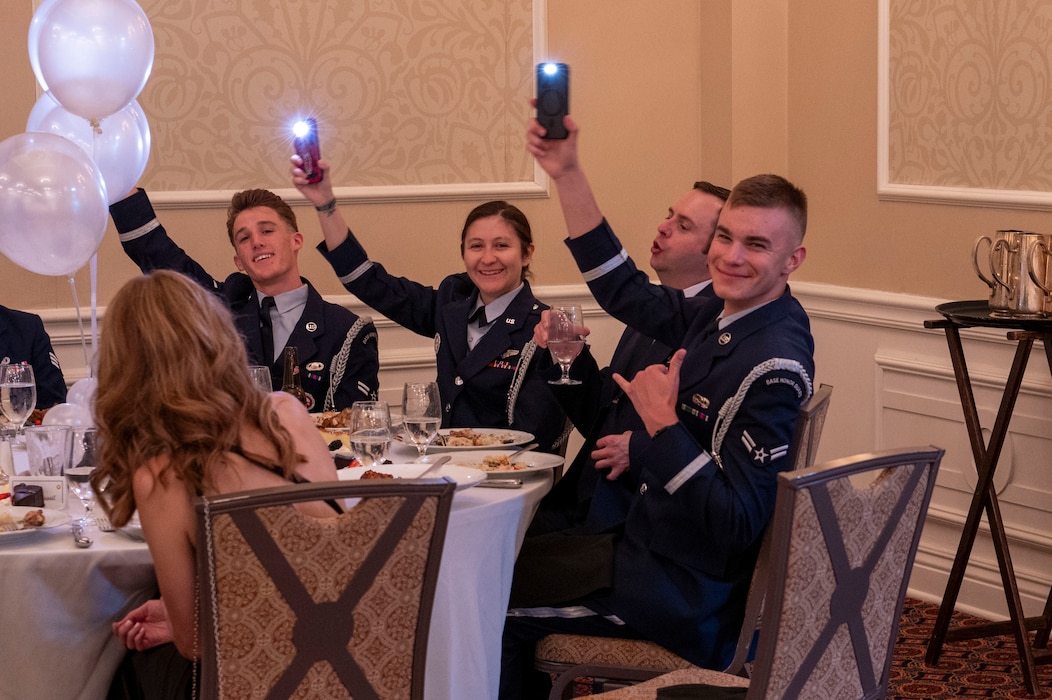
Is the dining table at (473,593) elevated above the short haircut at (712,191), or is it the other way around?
the short haircut at (712,191)

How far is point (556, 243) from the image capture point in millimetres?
4844

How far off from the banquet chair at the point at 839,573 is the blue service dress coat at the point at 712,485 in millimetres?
434

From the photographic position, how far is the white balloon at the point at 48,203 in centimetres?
295

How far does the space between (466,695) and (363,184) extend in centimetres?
267

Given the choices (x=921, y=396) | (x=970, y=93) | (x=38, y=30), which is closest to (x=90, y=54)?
(x=38, y=30)

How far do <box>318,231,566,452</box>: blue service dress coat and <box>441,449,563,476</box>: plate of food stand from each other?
0.56m

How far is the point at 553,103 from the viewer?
8.77ft

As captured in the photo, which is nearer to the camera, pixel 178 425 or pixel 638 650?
pixel 178 425

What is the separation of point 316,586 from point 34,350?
2.29 m

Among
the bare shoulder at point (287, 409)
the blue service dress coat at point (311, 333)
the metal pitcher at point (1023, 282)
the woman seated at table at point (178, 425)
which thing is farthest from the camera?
the blue service dress coat at point (311, 333)

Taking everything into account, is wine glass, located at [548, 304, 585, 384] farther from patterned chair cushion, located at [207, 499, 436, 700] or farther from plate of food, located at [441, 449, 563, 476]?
patterned chair cushion, located at [207, 499, 436, 700]

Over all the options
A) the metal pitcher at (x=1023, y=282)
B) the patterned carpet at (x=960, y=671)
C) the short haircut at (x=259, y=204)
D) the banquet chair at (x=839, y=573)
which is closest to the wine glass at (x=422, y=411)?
the banquet chair at (x=839, y=573)

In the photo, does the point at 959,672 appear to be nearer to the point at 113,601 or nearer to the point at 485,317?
the point at 485,317

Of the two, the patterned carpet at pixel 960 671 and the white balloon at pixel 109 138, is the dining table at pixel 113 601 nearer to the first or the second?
the white balloon at pixel 109 138
